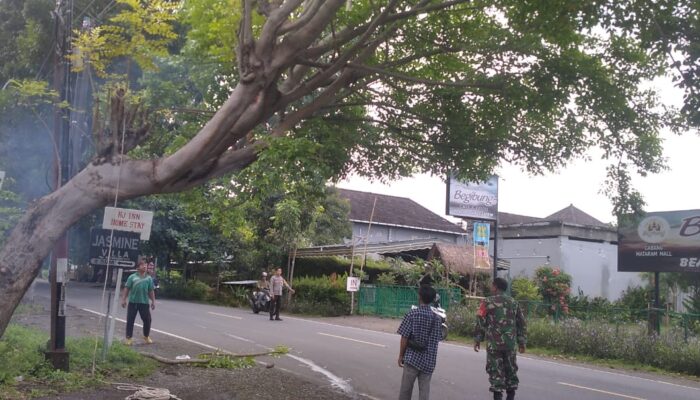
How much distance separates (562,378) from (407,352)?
6.92 metres

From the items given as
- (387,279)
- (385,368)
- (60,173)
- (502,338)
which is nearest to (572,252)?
(387,279)

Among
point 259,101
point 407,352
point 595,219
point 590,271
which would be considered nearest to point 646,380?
point 407,352

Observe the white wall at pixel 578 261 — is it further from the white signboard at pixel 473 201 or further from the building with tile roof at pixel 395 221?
the white signboard at pixel 473 201

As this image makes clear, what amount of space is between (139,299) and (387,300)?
15047 millimetres

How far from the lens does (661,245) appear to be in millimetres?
19078

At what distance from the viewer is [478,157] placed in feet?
39.3

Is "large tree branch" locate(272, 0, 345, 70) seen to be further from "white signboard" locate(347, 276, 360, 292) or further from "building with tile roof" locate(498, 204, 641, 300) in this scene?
"building with tile roof" locate(498, 204, 641, 300)

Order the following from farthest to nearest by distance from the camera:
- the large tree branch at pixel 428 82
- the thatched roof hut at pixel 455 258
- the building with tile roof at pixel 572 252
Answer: the building with tile roof at pixel 572 252 < the thatched roof hut at pixel 455 258 < the large tree branch at pixel 428 82

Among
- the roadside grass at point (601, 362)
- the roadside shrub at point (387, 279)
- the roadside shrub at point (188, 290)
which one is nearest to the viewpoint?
the roadside grass at point (601, 362)

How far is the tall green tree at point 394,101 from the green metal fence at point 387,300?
14950mm

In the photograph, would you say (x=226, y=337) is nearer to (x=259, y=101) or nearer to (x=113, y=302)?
(x=113, y=302)

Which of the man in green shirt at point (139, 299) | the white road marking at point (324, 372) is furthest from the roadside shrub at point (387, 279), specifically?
the man in green shirt at point (139, 299)

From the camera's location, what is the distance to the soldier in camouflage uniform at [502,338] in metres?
8.73

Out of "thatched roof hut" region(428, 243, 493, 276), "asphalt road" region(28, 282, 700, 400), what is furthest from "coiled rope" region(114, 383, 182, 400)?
"thatched roof hut" region(428, 243, 493, 276)
